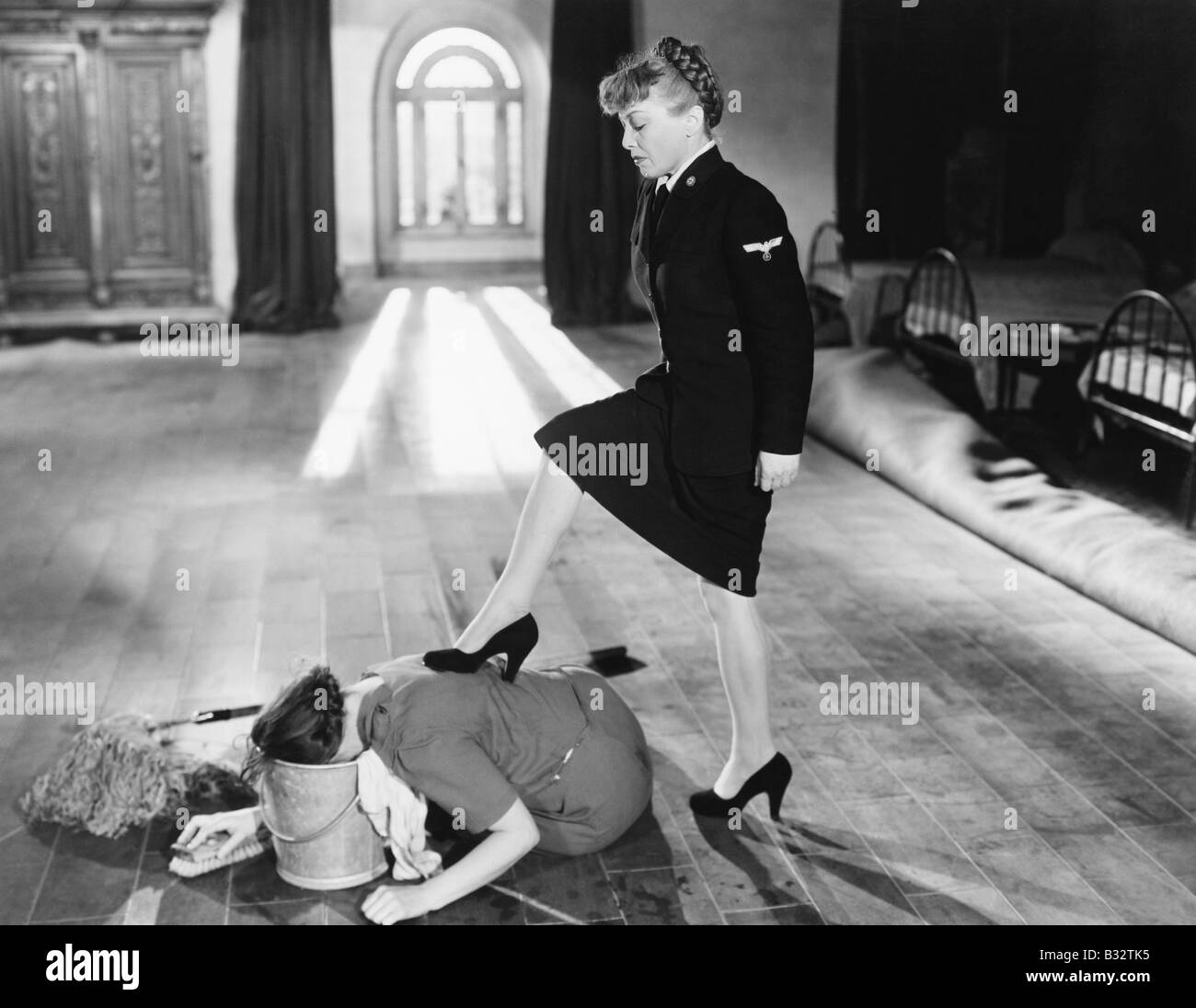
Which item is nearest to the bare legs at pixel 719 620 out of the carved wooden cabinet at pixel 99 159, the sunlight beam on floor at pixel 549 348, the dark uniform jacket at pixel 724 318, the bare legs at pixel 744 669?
the bare legs at pixel 744 669

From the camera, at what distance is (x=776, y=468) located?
2.35 meters

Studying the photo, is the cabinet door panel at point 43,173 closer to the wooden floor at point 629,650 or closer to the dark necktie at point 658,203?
the wooden floor at point 629,650

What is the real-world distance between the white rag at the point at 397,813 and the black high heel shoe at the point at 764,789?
0.53 meters

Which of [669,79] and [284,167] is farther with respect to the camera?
[284,167]

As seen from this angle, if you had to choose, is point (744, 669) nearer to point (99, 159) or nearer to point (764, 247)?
point (764, 247)

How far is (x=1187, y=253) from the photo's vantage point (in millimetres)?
7504

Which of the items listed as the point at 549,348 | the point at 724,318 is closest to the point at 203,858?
the point at 724,318

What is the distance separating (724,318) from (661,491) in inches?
12.1

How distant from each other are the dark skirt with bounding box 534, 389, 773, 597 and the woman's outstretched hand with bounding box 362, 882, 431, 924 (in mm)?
681

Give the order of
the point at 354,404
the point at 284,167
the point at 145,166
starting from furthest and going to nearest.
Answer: the point at 284,167 < the point at 145,166 < the point at 354,404

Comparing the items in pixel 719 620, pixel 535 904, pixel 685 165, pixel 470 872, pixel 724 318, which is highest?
pixel 685 165

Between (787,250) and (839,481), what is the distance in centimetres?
296
